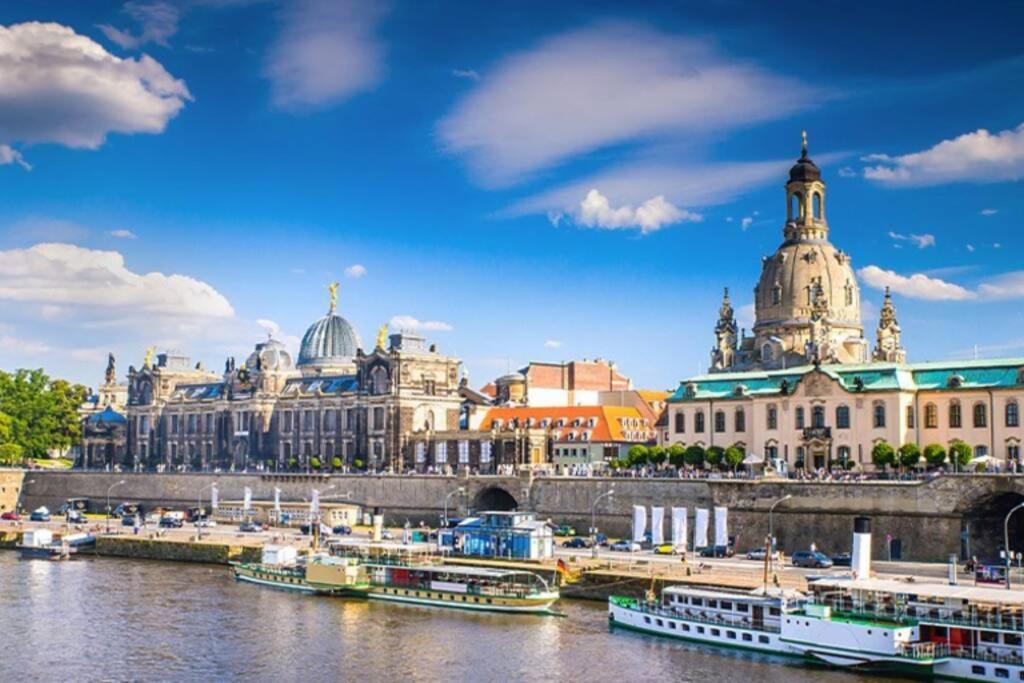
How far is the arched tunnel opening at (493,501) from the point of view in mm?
111625

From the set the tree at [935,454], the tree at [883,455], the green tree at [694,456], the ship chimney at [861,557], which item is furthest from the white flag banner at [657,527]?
the ship chimney at [861,557]

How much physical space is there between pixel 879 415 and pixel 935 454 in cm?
675

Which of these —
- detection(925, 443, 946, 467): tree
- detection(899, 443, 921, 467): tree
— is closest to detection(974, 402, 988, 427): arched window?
detection(925, 443, 946, 467): tree

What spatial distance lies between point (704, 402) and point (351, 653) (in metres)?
51.5

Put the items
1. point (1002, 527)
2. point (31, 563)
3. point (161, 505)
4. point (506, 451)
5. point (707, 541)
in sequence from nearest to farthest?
point (1002, 527), point (707, 541), point (31, 563), point (506, 451), point (161, 505)

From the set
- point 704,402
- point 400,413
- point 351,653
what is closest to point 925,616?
point 351,653

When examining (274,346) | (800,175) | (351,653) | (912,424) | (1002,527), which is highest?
(800,175)

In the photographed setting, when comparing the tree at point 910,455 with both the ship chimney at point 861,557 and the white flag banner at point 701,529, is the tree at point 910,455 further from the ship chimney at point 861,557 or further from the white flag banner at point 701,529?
the ship chimney at point 861,557

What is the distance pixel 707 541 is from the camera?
9238cm

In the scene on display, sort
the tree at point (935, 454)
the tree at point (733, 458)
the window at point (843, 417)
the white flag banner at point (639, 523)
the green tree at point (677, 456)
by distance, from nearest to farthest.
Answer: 1. the tree at point (935, 454)
2. the white flag banner at point (639, 523)
3. the window at point (843, 417)
4. the tree at point (733, 458)
5. the green tree at point (677, 456)

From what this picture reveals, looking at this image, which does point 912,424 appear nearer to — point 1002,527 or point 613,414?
point 1002,527

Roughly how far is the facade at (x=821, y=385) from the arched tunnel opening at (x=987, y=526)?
3.54m

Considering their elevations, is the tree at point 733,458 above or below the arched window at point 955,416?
below

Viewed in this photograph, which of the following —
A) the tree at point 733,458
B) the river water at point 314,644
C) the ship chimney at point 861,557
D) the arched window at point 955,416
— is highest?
the arched window at point 955,416
